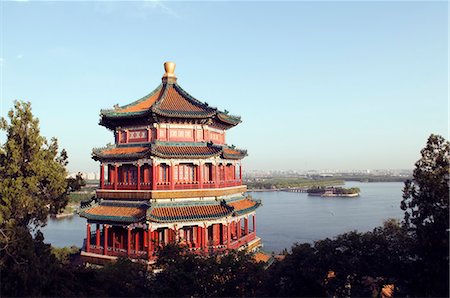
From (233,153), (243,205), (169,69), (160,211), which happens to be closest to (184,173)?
(160,211)

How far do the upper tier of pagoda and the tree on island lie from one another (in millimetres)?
→ 5296

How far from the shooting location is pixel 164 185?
20125mm

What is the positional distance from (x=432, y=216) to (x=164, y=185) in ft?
41.7

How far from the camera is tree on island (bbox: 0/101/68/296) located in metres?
12.3

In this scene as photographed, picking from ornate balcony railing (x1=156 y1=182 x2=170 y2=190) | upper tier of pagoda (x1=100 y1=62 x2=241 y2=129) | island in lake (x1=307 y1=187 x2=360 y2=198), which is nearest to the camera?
ornate balcony railing (x1=156 y1=182 x2=170 y2=190)

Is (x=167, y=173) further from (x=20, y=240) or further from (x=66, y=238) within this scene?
(x=66, y=238)

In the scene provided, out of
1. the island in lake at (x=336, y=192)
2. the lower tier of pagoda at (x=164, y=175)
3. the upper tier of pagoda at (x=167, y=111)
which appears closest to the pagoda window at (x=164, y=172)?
the lower tier of pagoda at (x=164, y=175)

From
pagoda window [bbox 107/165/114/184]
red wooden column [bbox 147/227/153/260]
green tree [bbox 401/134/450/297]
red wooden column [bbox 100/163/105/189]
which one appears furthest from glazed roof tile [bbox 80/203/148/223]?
green tree [bbox 401/134/450/297]

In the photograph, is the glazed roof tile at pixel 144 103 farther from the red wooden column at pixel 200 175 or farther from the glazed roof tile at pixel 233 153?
the glazed roof tile at pixel 233 153

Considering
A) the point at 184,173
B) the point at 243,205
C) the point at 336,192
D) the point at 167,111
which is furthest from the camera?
the point at 336,192

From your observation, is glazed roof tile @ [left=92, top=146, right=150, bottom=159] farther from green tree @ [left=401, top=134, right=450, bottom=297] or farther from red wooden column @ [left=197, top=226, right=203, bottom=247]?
green tree @ [left=401, top=134, right=450, bottom=297]

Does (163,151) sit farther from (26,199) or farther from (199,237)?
(26,199)

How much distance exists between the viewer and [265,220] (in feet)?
276

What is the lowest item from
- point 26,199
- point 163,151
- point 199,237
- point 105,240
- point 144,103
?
point 105,240
